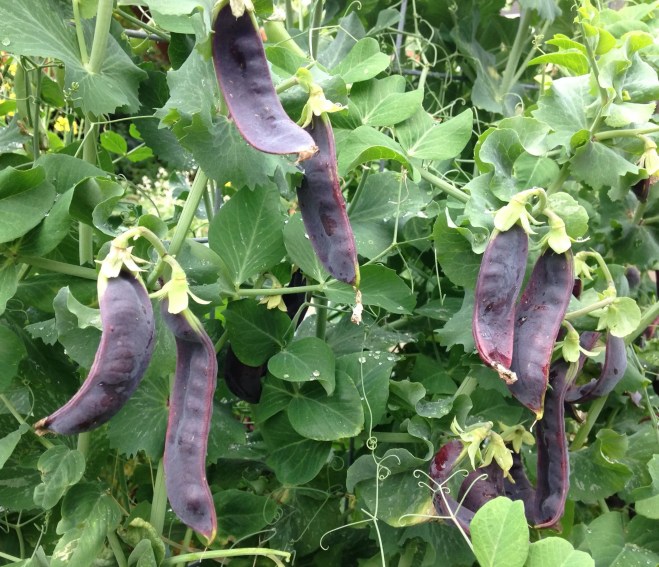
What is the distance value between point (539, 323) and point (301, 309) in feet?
1.22

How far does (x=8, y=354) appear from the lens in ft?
2.93

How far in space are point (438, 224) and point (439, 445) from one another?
35 cm

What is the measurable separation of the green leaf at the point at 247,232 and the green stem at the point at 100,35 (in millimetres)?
251

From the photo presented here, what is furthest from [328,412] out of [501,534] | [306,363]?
[501,534]

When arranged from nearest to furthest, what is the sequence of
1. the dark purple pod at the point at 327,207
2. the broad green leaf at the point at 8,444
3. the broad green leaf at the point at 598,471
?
the dark purple pod at the point at 327,207, the broad green leaf at the point at 8,444, the broad green leaf at the point at 598,471

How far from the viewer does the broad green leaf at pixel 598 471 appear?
1.16 meters

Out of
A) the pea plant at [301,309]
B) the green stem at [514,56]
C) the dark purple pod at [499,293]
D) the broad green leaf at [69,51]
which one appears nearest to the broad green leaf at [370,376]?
the pea plant at [301,309]

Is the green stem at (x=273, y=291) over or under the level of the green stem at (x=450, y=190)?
under

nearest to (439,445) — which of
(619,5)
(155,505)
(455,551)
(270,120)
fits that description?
(455,551)

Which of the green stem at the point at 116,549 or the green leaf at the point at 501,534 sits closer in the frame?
the green leaf at the point at 501,534

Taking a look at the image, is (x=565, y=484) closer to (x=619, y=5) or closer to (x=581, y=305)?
(x=581, y=305)

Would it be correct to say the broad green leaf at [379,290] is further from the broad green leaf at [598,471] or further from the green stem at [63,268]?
the broad green leaf at [598,471]

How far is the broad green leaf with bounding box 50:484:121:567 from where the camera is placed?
2.84ft

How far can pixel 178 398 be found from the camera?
0.77m
